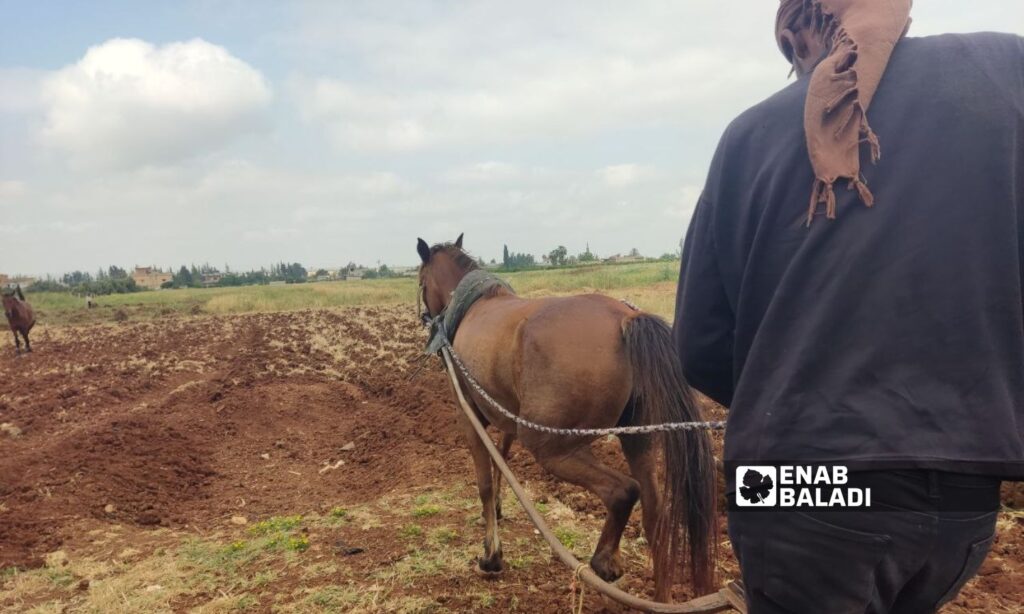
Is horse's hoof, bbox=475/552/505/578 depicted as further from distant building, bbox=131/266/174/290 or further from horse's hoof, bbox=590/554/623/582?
distant building, bbox=131/266/174/290

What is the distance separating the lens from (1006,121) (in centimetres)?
113

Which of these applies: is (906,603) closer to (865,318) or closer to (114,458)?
(865,318)

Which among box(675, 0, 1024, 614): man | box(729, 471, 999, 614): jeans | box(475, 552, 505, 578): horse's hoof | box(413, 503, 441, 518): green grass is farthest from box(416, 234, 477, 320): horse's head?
box(729, 471, 999, 614): jeans

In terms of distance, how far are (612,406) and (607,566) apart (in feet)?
3.21

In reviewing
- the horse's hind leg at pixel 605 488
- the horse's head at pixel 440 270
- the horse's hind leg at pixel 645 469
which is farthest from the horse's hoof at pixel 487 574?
the horse's head at pixel 440 270

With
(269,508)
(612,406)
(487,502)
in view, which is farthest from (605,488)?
(269,508)

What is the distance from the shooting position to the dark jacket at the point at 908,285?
3.61 feet

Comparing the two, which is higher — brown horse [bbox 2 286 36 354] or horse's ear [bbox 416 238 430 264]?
horse's ear [bbox 416 238 430 264]

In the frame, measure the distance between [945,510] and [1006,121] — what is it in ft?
2.58

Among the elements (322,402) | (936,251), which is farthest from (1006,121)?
(322,402)

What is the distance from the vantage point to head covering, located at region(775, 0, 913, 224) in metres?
1.17

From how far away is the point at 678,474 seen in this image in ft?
9.12

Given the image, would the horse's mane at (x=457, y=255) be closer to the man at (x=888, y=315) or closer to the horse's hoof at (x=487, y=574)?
the horse's hoof at (x=487, y=574)

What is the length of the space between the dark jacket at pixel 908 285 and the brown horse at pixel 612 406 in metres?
1.61
